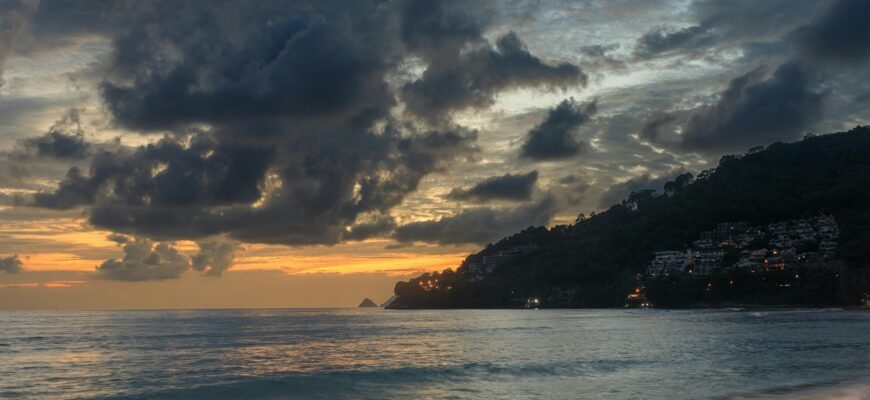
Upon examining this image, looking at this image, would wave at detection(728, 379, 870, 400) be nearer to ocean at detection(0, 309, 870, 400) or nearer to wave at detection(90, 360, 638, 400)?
ocean at detection(0, 309, 870, 400)

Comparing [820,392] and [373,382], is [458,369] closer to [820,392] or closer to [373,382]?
[373,382]

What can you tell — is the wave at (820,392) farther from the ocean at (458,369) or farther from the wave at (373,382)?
the wave at (373,382)

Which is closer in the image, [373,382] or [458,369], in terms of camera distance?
[373,382]

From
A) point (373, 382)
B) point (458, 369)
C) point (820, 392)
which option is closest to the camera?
point (820, 392)

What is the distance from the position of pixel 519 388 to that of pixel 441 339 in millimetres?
44276

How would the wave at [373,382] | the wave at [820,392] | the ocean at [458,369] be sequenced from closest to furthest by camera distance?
the wave at [820,392] < the ocean at [458,369] < the wave at [373,382]

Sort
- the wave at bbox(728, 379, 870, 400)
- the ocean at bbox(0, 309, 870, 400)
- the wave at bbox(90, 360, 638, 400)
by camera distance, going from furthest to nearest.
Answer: the wave at bbox(90, 360, 638, 400) → the ocean at bbox(0, 309, 870, 400) → the wave at bbox(728, 379, 870, 400)

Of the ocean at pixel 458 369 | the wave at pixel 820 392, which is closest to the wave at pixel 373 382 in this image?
Answer: the ocean at pixel 458 369

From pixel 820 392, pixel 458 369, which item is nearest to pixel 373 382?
pixel 458 369

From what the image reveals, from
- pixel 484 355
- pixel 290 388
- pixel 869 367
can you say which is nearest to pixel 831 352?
pixel 869 367

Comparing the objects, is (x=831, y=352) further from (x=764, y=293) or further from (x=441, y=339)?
(x=764, y=293)

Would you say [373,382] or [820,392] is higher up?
[820,392]

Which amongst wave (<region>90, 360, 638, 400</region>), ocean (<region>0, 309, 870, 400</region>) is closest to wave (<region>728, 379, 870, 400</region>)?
ocean (<region>0, 309, 870, 400</region>)

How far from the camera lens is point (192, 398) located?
36.8 metres
